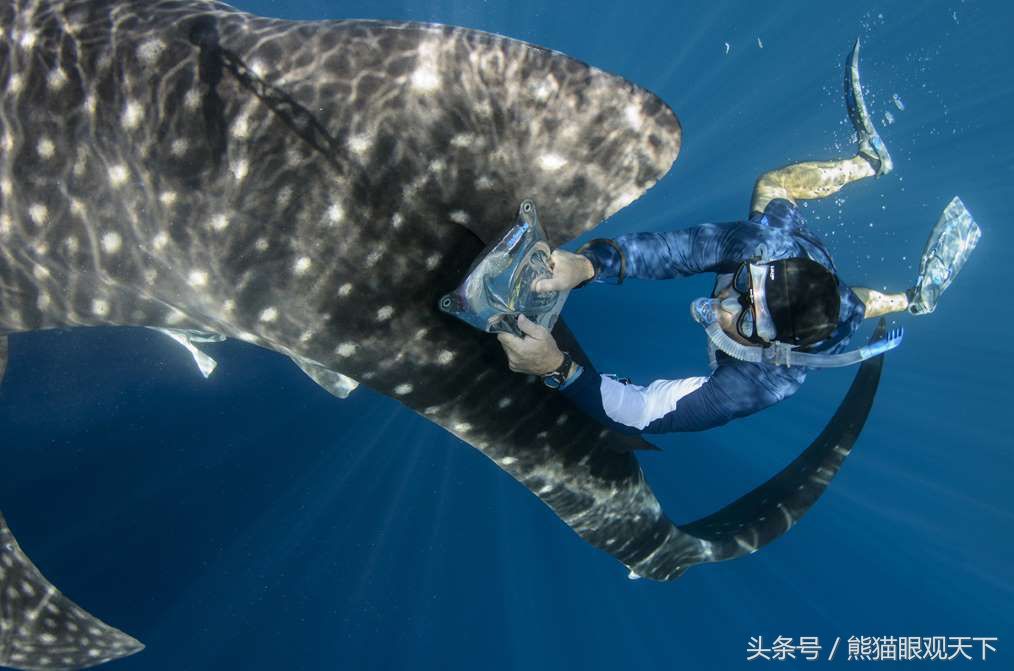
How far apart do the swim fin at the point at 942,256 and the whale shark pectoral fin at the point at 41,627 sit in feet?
23.9

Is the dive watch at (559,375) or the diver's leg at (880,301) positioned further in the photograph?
the diver's leg at (880,301)

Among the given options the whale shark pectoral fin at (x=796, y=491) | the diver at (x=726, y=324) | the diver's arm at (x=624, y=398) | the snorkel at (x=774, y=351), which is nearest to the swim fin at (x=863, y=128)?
the whale shark pectoral fin at (x=796, y=491)

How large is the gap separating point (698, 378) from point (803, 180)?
300 cm

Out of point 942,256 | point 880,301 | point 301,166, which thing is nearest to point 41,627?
point 301,166

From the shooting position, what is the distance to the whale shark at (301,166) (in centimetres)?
268

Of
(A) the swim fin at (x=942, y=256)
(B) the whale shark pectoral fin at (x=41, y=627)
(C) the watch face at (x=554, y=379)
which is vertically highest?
(A) the swim fin at (x=942, y=256)

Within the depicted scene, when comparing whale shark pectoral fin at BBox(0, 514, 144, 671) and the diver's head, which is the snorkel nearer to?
the diver's head

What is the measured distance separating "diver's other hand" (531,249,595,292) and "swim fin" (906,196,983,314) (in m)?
4.78

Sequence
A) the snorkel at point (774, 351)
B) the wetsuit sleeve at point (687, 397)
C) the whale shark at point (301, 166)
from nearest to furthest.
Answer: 1. the whale shark at point (301, 166)
2. the snorkel at point (774, 351)
3. the wetsuit sleeve at point (687, 397)

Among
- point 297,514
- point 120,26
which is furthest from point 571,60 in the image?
point 297,514

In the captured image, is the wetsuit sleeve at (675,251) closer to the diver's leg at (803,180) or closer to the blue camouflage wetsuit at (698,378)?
the blue camouflage wetsuit at (698,378)

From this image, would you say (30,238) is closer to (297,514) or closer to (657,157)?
(657,157)

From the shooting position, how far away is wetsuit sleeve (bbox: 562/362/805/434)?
3.37 meters

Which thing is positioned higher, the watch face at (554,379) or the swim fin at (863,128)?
the swim fin at (863,128)
